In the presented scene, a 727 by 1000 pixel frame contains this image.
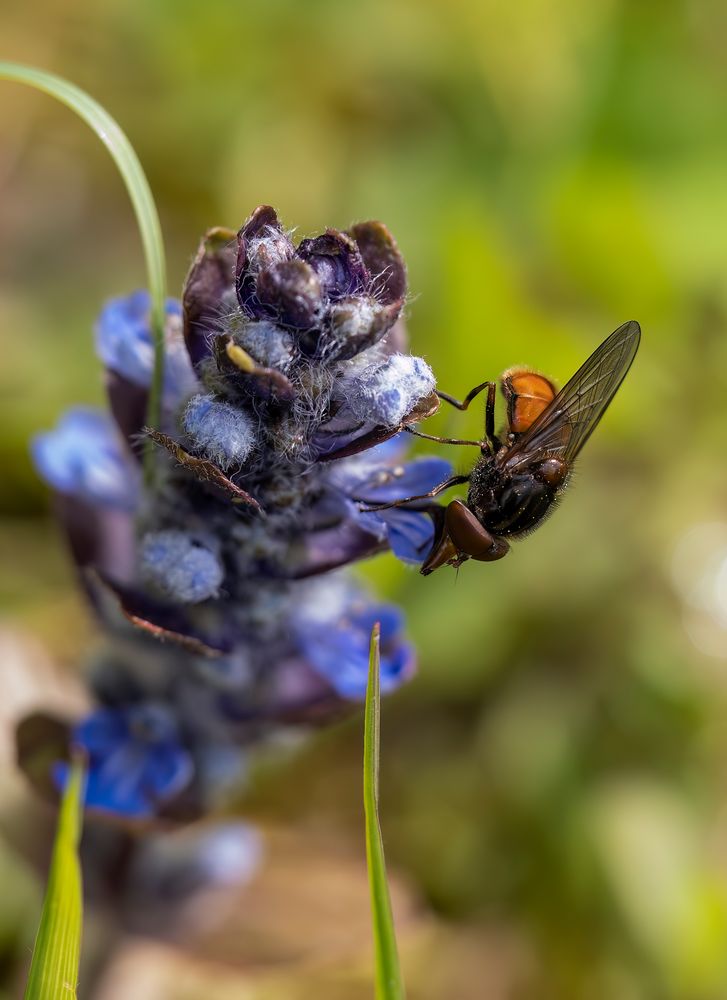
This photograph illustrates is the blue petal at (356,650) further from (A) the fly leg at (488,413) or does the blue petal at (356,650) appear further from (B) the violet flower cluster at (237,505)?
(A) the fly leg at (488,413)

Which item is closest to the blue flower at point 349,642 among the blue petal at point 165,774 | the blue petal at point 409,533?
the blue petal at point 409,533

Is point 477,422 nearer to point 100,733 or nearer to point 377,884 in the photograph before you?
point 100,733

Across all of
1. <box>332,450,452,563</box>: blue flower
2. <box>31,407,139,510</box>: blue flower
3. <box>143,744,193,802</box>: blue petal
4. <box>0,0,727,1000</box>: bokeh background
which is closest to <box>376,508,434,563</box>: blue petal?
<box>332,450,452,563</box>: blue flower

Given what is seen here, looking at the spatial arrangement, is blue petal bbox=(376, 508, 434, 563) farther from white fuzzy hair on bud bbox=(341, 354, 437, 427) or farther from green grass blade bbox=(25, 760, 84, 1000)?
green grass blade bbox=(25, 760, 84, 1000)

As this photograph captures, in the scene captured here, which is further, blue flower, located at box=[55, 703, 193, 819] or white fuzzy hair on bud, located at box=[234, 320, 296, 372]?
blue flower, located at box=[55, 703, 193, 819]

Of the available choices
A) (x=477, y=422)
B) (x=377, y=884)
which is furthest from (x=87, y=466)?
(x=477, y=422)

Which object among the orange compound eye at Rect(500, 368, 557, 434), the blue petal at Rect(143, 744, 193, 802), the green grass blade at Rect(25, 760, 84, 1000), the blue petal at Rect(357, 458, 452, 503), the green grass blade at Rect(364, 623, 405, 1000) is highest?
the orange compound eye at Rect(500, 368, 557, 434)
